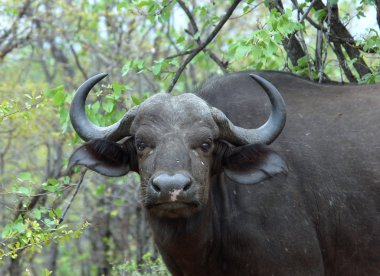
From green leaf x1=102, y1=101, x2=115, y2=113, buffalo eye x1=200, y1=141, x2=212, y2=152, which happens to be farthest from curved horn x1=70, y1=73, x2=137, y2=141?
green leaf x1=102, y1=101, x2=115, y2=113

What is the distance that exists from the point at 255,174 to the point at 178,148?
710 mm

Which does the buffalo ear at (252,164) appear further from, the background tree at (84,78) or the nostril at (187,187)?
the background tree at (84,78)

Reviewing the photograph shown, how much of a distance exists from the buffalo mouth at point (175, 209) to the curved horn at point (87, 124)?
0.73m

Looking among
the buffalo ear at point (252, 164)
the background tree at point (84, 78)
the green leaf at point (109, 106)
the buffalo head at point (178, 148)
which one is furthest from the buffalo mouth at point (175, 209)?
the background tree at point (84, 78)

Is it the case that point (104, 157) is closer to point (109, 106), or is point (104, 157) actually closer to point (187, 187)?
point (187, 187)

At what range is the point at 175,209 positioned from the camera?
5809 mm

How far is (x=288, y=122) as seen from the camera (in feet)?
22.1

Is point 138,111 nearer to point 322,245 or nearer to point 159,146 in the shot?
point 159,146

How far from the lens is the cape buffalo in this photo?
6.11 meters

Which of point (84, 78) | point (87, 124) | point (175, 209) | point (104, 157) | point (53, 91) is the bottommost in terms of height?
point (175, 209)

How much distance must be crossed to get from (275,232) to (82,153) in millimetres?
1528

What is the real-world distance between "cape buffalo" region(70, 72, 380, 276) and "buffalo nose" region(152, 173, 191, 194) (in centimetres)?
16

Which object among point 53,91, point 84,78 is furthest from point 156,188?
point 84,78

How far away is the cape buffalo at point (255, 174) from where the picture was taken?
20.1ft
